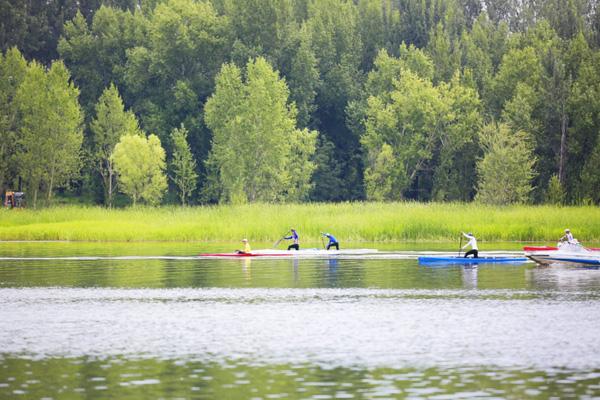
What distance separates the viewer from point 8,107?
11344cm

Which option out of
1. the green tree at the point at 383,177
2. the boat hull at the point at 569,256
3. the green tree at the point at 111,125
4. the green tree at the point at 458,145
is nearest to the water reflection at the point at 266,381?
the boat hull at the point at 569,256

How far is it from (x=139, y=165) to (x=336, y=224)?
108ft

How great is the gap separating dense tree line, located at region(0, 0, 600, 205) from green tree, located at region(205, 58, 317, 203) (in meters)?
0.21

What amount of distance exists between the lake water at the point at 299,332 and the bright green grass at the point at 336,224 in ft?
55.3

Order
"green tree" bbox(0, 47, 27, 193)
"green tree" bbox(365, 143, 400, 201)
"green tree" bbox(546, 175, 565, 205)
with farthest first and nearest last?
"green tree" bbox(365, 143, 400, 201)
"green tree" bbox(0, 47, 27, 193)
"green tree" bbox(546, 175, 565, 205)

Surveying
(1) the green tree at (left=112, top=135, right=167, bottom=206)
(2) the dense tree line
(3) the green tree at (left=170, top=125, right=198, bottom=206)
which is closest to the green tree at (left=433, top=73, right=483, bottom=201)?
(2) the dense tree line

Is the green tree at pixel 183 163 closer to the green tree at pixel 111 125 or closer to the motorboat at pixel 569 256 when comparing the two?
the green tree at pixel 111 125

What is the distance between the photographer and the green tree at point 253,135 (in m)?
110

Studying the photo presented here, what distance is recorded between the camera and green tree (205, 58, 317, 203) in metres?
110

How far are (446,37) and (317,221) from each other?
64628mm

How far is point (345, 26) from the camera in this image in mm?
138000

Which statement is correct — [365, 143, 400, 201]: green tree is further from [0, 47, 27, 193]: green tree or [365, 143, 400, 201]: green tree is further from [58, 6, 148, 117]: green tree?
[0, 47, 27, 193]: green tree

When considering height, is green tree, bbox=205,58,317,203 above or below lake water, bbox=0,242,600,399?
above

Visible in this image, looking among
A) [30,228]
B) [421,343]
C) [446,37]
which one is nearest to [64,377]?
[421,343]
